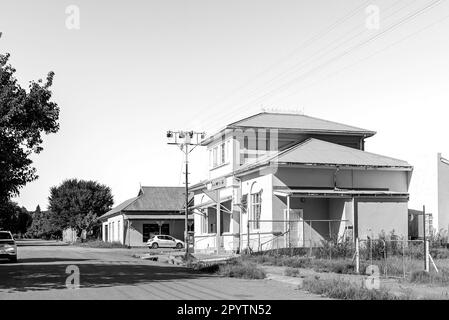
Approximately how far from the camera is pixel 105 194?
3964 inches

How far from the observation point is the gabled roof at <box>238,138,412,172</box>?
36219 mm

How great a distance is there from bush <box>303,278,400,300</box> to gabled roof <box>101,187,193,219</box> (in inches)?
1976

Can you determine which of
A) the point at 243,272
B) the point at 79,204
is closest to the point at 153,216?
the point at 79,204

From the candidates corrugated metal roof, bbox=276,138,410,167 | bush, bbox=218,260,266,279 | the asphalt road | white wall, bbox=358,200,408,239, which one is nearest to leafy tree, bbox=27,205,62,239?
corrugated metal roof, bbox=276,138,410,167

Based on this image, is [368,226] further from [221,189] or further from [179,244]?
[179,244]

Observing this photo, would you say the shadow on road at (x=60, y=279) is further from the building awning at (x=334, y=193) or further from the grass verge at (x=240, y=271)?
the building awning at (x=334, y=193)

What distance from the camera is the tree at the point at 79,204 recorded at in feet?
317

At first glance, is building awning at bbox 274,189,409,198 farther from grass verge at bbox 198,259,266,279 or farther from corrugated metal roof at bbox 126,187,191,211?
corrugated metal roof at bbox 126,187,191,211

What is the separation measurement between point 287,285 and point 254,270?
11.0 ft

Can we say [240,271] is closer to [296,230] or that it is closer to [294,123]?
[296,230]

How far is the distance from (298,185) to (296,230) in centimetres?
255

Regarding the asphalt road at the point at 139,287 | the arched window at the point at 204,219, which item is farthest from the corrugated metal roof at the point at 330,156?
the asphalt road at the point at 139,287

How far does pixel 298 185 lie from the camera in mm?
36406

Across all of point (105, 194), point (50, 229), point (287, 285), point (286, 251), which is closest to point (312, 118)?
point (286, 251)
